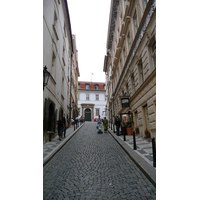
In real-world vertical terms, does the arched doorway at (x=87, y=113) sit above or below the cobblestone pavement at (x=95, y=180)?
above

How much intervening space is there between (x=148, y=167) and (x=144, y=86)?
254 inches

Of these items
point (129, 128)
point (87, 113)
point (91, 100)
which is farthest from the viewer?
point (91, 100)

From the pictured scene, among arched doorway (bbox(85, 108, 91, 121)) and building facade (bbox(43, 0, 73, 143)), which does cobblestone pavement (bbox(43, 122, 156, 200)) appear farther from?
arched doorway (bbox(85, 108, 91, 121))

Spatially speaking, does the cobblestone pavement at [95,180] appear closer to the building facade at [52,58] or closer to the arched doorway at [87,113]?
the building facade at [52,58]

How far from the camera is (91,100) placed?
5172 cm

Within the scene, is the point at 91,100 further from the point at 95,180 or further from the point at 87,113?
the point at 95,180

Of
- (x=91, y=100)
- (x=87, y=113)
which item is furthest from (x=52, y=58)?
(x=91, y=100)

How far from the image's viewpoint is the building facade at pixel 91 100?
49.4m

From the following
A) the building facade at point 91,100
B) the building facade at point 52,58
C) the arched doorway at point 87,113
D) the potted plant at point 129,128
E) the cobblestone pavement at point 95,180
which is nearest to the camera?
the cobblestone pavement at point 95,180

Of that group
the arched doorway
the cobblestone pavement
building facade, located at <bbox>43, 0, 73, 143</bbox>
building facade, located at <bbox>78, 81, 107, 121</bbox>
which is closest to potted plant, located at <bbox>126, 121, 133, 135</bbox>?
building facade, located at <bbox>43, 0, 73, 143</bbox>

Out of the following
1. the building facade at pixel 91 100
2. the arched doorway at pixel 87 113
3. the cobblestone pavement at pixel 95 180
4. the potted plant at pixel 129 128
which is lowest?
the cobblestone pavement at pixel 95 180

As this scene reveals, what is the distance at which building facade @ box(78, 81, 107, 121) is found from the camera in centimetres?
4944

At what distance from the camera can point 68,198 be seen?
11.1 feet

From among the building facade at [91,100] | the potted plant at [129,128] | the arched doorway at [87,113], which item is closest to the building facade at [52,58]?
the potted plant at [129,128]
